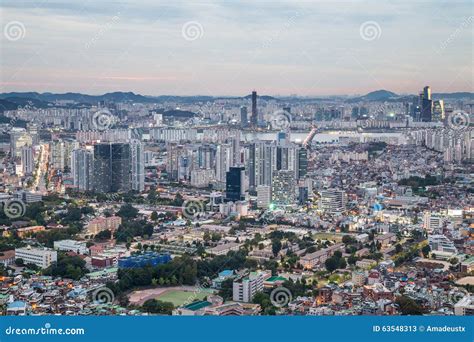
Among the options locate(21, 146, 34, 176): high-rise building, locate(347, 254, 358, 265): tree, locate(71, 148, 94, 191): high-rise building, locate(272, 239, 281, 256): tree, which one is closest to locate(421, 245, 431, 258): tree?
locate(347, 254, 358, 265): tree

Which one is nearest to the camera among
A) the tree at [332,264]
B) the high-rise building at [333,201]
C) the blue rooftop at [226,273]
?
the blue rooftop at [226,273]

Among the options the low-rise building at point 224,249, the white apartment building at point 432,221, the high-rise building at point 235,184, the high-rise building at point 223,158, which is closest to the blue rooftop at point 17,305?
the low-rise building at point 224,249

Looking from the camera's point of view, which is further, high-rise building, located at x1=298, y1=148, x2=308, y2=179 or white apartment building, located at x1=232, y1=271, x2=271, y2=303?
high-rise building, located at x1=298, y1=148, x2=308, y2=179

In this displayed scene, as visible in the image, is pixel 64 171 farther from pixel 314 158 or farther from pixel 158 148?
pixel 314 158

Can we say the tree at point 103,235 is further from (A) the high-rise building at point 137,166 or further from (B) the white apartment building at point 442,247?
(B) the white apartment building at point 442,247

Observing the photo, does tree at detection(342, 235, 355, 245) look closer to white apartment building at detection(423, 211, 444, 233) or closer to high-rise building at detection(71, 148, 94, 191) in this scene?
white apartment building at detection(423, 211, 444, 233)

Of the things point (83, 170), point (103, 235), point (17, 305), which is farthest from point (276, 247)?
point (83, 170)
